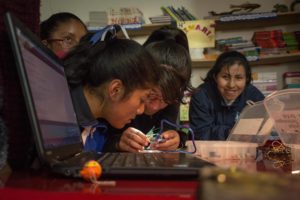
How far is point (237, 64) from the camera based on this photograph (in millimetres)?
2479

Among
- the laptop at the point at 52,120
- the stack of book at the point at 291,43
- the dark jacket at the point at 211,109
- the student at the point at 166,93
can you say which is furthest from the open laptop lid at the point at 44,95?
the stack of book at the point at 291,43

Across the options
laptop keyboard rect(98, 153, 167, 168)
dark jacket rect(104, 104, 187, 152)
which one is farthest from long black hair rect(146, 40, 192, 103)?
laptop keyboard rect(98, 153, 167, 168)

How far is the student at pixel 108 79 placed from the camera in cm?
97

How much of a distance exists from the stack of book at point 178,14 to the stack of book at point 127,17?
266 mm

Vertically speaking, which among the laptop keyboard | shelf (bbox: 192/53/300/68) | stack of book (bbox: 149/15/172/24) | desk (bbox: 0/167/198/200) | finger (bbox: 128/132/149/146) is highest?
stack of book (bbox: 149/15/172/24)

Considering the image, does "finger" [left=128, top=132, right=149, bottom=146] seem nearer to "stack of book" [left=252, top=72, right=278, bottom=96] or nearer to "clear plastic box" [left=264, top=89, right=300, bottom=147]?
"clear plastic box" [left=264, top=89, right=300, bottom=147]

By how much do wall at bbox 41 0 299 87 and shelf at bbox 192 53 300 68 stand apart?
4 cm

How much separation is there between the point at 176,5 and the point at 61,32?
194 centimetres

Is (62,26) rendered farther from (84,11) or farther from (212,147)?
(84,11)

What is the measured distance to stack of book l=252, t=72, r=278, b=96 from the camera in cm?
318

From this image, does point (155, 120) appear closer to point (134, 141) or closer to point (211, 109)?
point (134, 141)

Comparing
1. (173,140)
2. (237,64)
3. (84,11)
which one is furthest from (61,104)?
(84,11)

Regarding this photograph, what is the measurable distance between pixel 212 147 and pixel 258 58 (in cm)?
229

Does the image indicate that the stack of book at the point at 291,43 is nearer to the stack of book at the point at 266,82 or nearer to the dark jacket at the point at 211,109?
the stack of book at the point at 266,82
